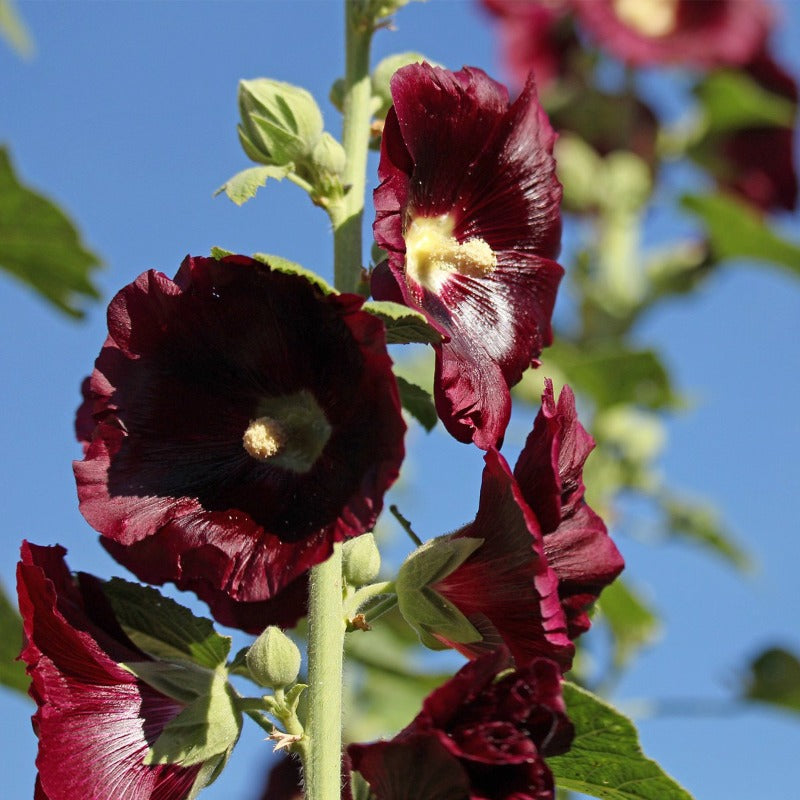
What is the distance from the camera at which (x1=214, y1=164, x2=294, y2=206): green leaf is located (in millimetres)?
1211

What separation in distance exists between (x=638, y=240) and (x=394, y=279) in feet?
8.91

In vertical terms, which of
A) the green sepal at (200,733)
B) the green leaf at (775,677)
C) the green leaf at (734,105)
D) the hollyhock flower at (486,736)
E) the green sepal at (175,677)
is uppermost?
the green leaf at (734,105)

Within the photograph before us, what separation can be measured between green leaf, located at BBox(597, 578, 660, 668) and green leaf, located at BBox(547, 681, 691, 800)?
171cm

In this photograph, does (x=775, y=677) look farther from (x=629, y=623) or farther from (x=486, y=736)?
(x=486, y=736)


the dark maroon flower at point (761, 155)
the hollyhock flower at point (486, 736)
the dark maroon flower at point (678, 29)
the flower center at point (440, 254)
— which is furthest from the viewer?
the dark maroon flower at point (761, 155)

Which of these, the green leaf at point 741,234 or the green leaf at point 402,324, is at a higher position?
the green leaf at point 741,234

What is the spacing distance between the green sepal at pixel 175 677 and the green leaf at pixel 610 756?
33cm

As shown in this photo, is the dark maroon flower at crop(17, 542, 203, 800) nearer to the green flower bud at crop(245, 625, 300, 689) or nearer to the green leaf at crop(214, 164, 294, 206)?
the green flower bud at crop(245, 625, 300, 689)

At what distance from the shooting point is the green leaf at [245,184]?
1211 mm

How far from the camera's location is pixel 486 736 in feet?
3.33

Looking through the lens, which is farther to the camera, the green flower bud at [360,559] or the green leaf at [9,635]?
the green leaf at [9,635]

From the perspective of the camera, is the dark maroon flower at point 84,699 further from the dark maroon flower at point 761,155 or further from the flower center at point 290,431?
the dark maroon flower at point 761,155

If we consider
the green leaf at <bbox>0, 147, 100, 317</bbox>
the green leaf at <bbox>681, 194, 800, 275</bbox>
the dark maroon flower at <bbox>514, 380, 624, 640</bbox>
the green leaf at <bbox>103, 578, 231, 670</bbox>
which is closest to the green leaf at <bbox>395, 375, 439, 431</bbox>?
the dark maroon flower at <bbox>514, 380, 624, 640</bbox>

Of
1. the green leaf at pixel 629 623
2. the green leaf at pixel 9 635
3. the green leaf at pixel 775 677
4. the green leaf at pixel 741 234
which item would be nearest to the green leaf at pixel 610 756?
the green leaf at pixel 9 635
